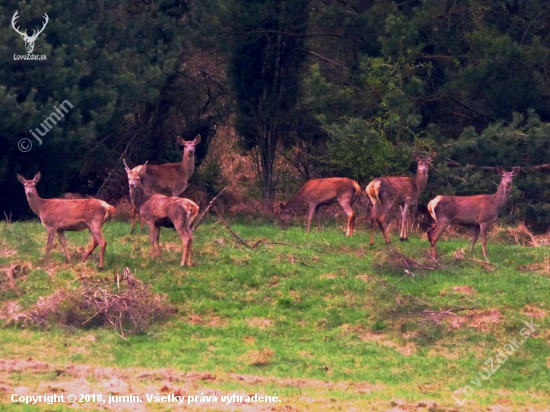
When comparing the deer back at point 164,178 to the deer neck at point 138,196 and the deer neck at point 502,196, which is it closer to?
the deer neck at point 138,196

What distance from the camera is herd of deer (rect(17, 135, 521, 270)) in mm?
16250

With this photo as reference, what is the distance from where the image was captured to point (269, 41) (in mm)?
27031

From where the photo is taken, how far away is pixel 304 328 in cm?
1427

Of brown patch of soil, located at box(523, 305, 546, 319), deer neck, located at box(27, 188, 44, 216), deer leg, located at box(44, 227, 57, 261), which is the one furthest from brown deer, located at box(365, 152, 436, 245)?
deer neck, located at box(27, 188, 44, 216)

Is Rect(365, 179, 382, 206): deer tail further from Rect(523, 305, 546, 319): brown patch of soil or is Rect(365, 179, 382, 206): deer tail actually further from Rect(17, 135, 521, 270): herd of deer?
Rect(523, 305, 546, 319): brown patch of soil

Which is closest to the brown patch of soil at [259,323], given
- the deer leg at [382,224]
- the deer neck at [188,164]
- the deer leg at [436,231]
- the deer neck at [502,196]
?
the deer leg at [436,231]

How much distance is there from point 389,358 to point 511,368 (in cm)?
166

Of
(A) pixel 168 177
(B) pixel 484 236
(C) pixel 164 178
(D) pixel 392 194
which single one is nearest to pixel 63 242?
(C) pixel 164 178

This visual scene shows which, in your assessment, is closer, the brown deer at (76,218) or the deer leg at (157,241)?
the brown deer at (76,218)

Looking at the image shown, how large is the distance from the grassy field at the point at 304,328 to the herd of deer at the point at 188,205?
0.55m

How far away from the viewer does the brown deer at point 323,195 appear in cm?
2084

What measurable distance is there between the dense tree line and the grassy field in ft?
16.5

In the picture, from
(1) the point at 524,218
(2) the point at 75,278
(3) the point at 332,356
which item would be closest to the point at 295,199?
(1) the point at 524,218

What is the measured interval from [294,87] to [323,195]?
718 cm
